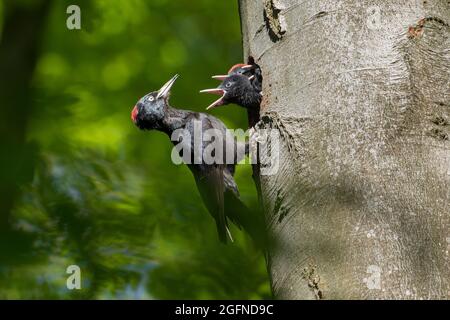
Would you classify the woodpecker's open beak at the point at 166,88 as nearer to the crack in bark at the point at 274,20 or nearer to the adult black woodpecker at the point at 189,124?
the adult black woodpecker at the point at 189,124

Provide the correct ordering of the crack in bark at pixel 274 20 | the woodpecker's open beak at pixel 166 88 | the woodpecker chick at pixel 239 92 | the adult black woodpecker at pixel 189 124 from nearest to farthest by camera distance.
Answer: the crack in bark at pixel 274 20 → the woodpecker chick at pixel 239 92 → the adult black woodpecker at pixel 189 124 → the woodpecker's open beak at pixel 166 88

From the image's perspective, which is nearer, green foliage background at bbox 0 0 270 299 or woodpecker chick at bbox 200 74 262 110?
green foliage background at bbox 0 0 270 299

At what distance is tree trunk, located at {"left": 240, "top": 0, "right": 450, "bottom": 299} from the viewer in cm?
246

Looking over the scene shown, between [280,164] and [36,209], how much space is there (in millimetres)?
1152

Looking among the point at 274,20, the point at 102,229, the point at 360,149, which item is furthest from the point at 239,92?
the point at 102,229

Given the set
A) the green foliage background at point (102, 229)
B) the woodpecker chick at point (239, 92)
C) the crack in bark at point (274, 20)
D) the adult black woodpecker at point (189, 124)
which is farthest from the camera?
the adult black woodpecker at point (189, 124)

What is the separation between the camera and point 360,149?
270 cm

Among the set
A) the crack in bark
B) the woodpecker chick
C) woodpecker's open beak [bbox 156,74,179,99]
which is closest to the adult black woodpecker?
woodpecker's open beak [bbox 156,74,179,99]

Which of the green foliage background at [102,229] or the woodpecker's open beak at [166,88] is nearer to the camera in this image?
the green foliage background at [102,229]

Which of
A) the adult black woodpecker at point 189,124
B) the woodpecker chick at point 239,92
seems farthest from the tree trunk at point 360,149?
the adult black woodpecker at point 189,124

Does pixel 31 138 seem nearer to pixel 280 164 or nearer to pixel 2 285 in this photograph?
pixel 2 285

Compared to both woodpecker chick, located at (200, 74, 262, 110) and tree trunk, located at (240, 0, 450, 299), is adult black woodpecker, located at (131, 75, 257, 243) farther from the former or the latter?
tree trunk, located at (240, 0, 450, 299)

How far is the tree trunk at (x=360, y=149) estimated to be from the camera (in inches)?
96.7
